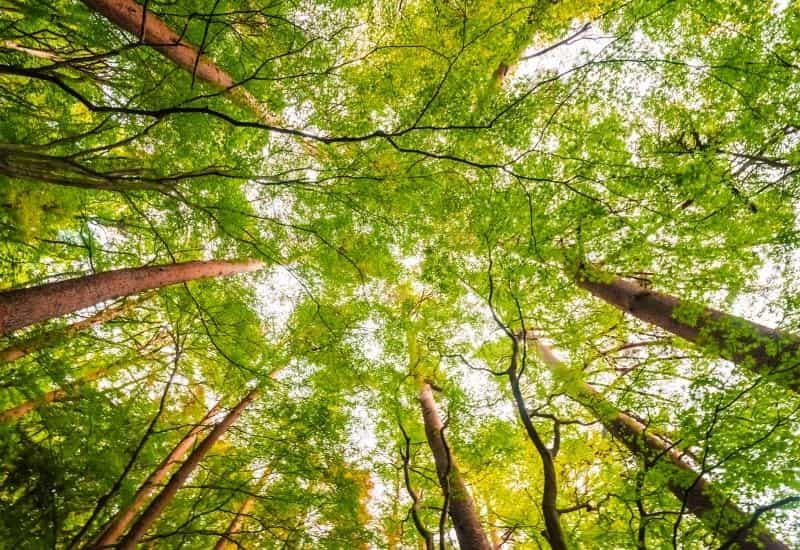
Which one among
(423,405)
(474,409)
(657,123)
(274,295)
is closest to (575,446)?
(474,409)

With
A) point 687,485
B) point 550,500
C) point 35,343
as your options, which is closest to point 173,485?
point 35,343

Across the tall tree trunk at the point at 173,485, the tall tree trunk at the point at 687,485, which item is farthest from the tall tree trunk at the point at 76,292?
the tall tree trunk at the point at 687,485

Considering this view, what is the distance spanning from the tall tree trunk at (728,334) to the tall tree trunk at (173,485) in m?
5.88

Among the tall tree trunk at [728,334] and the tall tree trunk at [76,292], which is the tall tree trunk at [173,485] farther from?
the tall tree trunk at [728,334]

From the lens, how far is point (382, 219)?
4.98 m

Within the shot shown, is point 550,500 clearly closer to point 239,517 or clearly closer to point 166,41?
point 166,41

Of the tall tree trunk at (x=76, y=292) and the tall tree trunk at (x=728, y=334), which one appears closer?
the tall tree trunk at (x=76, y=292)

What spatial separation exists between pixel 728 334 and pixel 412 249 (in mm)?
4119

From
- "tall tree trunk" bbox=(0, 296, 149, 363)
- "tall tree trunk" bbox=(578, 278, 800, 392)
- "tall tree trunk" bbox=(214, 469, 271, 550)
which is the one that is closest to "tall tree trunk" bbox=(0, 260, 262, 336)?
"tall tree trunk" bbox=(0, 296, 149, 363)

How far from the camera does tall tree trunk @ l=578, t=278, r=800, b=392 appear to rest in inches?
127

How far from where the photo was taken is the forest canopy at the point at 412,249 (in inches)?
128

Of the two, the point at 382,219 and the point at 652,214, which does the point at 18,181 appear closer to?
the point at 382,219

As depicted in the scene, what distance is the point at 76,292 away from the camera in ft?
10.4

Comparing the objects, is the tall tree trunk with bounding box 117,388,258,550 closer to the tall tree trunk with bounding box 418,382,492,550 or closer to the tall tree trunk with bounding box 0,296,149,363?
the tall tree trunk with bounding box 0,296,149,363
